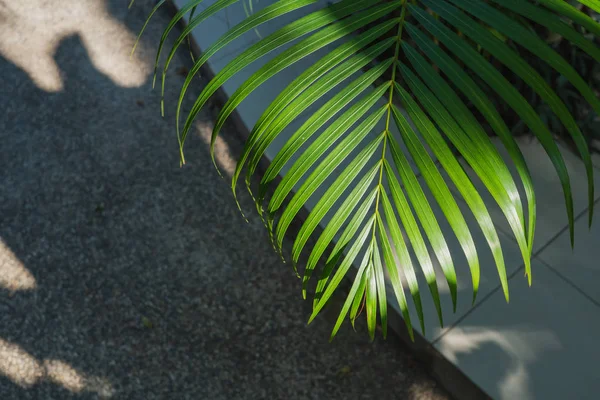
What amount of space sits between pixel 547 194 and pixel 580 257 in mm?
286

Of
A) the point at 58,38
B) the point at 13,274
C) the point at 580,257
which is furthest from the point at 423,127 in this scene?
the point at 58,38

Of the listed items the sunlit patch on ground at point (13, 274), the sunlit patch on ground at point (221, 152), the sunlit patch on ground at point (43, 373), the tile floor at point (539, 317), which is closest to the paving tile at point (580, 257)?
the tile floor at point (539, 317)

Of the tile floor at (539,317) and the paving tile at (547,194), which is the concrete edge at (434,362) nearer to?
the tile floor at (539,317)

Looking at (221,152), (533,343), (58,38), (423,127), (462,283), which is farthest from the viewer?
(58,38)

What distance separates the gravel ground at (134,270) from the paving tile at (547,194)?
2.21ft

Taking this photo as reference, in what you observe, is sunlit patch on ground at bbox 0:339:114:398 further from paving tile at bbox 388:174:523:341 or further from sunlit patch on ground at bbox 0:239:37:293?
paving tile at bbox 388:174:523:341

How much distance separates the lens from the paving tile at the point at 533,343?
2.07m

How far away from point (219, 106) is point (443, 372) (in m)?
1.59

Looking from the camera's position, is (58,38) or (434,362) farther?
(58,38)

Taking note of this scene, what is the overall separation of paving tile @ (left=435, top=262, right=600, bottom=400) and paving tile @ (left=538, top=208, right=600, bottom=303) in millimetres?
38

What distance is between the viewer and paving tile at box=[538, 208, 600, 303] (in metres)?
2.25

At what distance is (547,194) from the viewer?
96.6 inches

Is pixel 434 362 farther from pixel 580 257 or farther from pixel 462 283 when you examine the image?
pixel 580 257

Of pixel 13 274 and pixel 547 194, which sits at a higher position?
pixel 547 194
